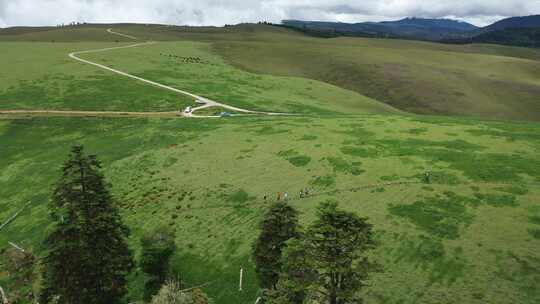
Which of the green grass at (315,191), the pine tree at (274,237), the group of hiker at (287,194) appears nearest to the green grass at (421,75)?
the green grass at (315,191)

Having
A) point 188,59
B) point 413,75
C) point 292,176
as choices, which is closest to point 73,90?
point 188,59

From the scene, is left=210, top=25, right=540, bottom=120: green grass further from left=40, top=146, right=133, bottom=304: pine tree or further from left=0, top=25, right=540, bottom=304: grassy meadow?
left=40, top=146, right=133, bottom=304: pine tree

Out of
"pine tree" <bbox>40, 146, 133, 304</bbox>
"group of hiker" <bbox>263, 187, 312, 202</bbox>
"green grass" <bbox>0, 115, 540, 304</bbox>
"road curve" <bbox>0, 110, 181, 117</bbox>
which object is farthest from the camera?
"road curve" <bbox>0, 110, 181, 117</bbox>

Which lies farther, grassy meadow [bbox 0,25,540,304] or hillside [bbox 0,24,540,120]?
hillside [bbox 0,24,540,120]

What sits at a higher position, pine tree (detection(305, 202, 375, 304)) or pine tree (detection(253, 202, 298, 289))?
pine tree (detection(305, 202, 375, 304))

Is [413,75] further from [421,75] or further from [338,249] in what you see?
[338,249]

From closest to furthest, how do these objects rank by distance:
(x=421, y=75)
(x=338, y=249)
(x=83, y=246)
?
1. (x=338, y=249)
2. (x=83, y=246)
3. (x=421, y=75)

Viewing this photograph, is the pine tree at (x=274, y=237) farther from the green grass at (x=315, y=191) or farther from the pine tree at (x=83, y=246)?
the pine tree at (x=83, y=246)

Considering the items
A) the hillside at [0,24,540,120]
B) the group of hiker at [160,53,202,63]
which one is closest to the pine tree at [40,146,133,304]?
the hillside at [0,24,540,120]
